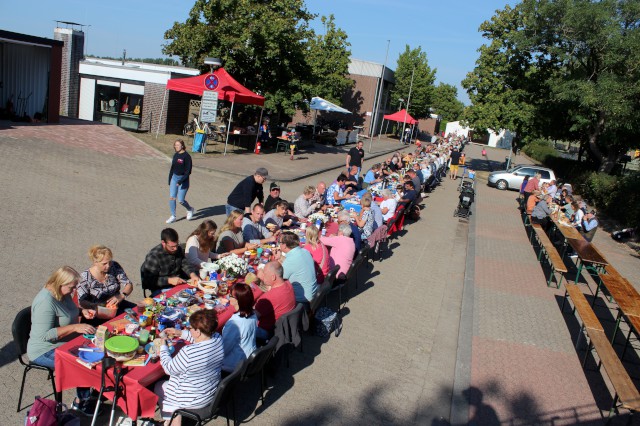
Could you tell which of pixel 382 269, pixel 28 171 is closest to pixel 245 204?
pixel 382 269

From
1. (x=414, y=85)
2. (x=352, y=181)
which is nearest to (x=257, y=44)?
(x=352, y=181)

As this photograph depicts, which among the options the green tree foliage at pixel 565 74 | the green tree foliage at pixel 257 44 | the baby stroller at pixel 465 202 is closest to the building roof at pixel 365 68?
the green tree foliage at pixel 565 74

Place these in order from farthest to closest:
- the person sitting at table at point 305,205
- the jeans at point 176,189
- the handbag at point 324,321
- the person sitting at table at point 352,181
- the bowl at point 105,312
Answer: the person sitting at table at point 352,181 < the jeans at point 176,189 < the person sitting at table at point 305,205 < the handbag at point 324,321 < the bowl at point 105,312

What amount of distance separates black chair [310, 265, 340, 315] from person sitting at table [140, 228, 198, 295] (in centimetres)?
153

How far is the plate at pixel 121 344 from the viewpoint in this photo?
13.8 feet

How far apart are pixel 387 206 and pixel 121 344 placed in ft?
27.2

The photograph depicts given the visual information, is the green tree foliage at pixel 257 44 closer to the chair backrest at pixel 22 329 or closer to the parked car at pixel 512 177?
the parked car at pixel 512 177

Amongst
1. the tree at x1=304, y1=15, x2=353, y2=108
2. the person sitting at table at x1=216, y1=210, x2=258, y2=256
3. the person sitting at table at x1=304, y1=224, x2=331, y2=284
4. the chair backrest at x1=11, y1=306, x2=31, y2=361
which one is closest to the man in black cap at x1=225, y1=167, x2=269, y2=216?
the person sitting at table at x1=216, y1=210, x2=258, y2=256

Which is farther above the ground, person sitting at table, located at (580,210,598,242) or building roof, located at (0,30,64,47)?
building roof, located at (0,30,64,47)

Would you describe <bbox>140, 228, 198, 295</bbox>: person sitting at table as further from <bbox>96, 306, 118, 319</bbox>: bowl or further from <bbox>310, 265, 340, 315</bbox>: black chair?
<bbox>310, 265, 340, 315</bbox>: black chair

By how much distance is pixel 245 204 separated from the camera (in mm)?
9242

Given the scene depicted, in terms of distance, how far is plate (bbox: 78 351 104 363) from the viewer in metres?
4.19

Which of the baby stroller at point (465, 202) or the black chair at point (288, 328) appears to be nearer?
the black chair at point (288, 328)

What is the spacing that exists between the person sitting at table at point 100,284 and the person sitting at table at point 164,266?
20.0 inches
